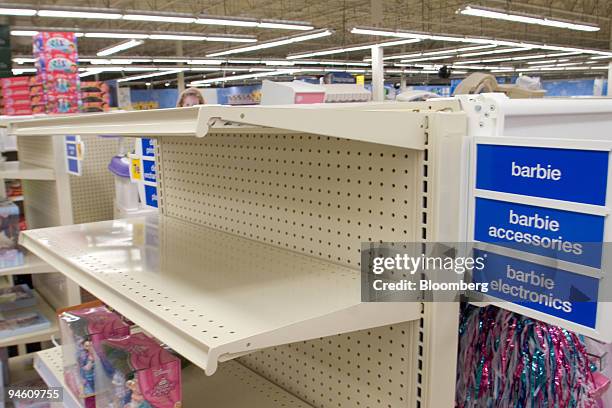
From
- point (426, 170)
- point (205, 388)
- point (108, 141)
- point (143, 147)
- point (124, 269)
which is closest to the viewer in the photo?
point (426, 170)

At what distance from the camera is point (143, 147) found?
3234mm

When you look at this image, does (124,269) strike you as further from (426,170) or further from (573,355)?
(573,355)

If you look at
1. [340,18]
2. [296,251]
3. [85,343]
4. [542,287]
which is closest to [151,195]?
[85,343]

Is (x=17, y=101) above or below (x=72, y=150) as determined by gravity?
above

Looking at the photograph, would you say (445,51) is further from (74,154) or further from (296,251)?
(296,251)

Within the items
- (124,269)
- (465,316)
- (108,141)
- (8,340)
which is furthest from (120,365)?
(108,141)

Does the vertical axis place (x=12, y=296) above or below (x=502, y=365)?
below

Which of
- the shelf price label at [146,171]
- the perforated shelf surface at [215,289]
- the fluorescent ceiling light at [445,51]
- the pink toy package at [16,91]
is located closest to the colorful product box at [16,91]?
the pink toy package at [16,91]

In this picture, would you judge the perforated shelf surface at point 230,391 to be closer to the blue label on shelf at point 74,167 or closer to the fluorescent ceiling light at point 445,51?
the blue label on shelf at point 74,167

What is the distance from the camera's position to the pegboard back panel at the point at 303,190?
4.46ft

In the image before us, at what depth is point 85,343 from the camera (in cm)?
177

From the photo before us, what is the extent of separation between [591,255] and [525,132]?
1.51ft

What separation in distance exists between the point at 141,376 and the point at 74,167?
238 cm

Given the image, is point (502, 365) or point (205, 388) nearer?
point (502, 365)
